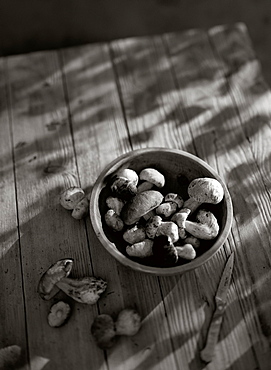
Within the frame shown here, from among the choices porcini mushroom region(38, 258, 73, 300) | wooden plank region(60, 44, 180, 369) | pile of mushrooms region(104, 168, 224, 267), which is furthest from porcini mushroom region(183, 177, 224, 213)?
porcini mushroom region(38, 258, 73, 300)

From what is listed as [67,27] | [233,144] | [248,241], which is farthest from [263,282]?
[67,27]

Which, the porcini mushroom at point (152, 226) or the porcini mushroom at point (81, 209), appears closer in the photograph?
the porcini mushroom at point (152, 226)

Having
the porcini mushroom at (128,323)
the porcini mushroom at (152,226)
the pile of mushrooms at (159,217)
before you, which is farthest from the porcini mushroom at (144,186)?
the porcini mushroom at (128,323)

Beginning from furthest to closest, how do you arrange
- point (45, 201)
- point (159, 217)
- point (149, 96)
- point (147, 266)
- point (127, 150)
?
point (149, 96)
point (127, 150)
point (45, 201)
point (159, 217)
point (147, 266)

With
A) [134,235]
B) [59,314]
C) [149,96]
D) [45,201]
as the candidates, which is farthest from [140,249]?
[149,96]

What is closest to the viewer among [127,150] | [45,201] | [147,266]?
[147,266]

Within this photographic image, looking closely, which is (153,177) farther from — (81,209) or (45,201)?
(45,201)

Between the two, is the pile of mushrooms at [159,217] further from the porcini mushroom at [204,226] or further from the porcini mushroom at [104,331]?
the porcini mushroom at [104,331]
